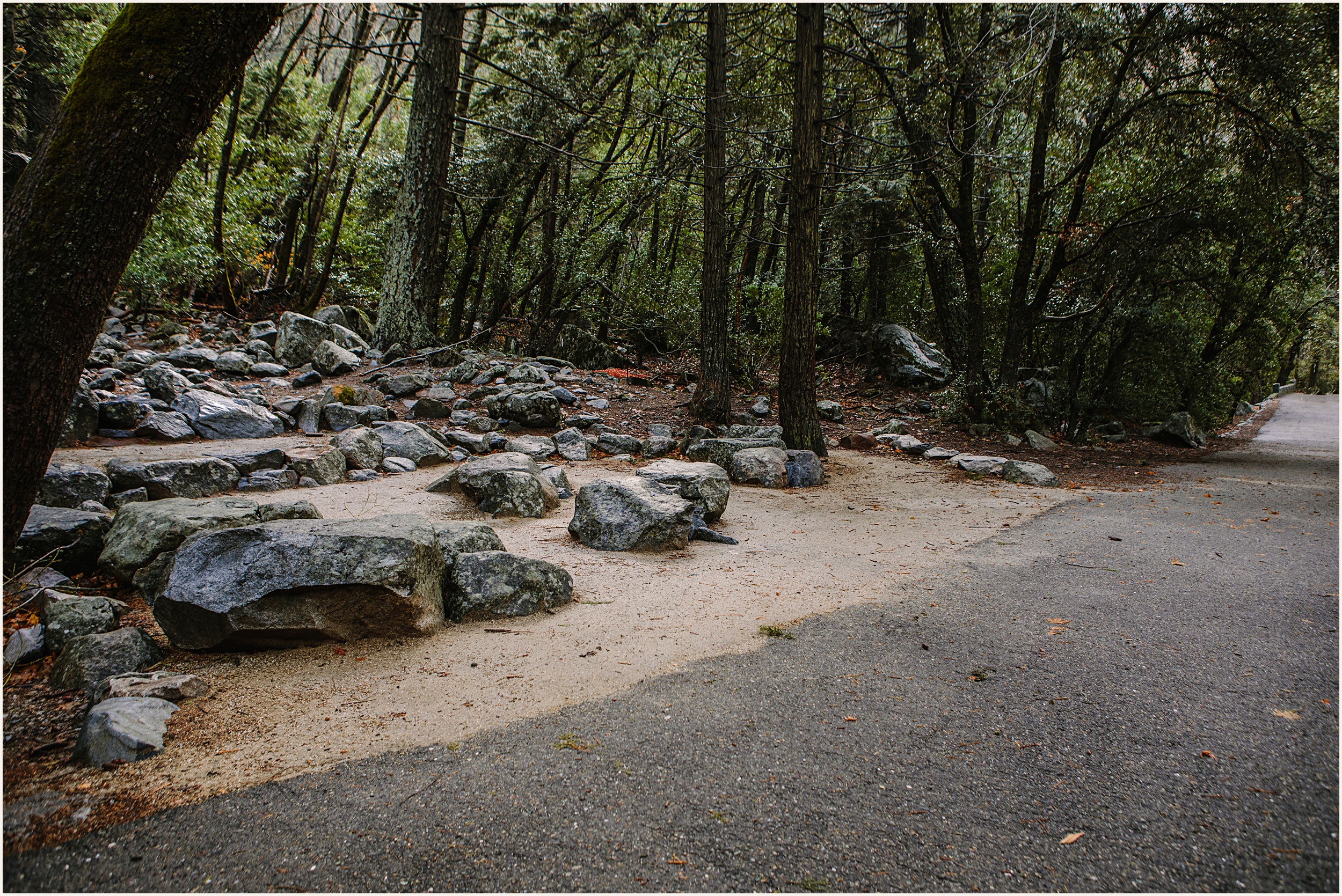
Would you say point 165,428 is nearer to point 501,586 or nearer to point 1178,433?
point 501,586

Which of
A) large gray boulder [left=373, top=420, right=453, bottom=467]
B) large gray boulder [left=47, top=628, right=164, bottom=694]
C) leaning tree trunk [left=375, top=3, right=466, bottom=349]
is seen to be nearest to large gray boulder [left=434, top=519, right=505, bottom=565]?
large gray boulder [left=47, top=628, right=164, bottom=694]

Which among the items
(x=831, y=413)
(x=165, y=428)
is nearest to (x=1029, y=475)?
(x=831, y=413)

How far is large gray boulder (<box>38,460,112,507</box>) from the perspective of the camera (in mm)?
3861

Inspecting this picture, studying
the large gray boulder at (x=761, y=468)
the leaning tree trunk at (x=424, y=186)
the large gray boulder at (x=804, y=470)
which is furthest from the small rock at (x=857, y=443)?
the leaning tree trunk at (x=424, y=186)

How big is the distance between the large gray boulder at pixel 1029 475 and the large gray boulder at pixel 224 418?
7.77 metres

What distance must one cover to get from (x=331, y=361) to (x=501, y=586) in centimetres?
713

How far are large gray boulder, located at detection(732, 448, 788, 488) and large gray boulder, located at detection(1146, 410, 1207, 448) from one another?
29.7 ft

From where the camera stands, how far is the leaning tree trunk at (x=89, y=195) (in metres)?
2.05

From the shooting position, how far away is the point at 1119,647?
2807mm

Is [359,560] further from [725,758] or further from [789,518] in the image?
[789,518]

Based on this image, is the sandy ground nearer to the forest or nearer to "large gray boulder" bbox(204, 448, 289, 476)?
"large gray boulder" bbox(204, 448, 289, 476)

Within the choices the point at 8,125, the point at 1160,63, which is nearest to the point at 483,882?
the point at 1160,63

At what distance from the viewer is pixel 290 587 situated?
251 cm

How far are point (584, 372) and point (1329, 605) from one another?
9090 mm
